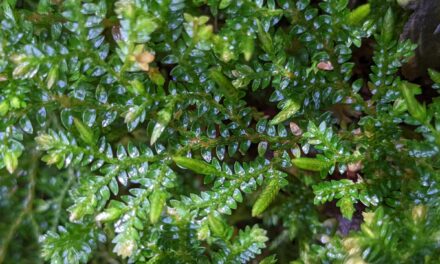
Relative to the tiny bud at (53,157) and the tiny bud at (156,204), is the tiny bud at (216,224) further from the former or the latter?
the tiny bud at (53,157)

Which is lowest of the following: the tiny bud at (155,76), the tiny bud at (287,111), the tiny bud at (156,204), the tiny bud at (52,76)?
the tiny bud at (156,204)

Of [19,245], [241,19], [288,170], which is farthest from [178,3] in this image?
[19,245]

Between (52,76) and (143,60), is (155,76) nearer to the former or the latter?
(143,60)

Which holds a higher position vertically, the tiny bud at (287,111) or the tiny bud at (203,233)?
the tiny bud at (287,111)

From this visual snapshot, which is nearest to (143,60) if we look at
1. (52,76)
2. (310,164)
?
(52,76)

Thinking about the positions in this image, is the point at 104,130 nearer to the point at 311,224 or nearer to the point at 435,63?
the point at 311,224

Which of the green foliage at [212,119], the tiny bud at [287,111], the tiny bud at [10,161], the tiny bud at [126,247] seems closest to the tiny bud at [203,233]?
the green foliage at [212,119]

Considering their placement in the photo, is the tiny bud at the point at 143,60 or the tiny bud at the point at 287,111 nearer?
the tiny bud at the point at 143,60

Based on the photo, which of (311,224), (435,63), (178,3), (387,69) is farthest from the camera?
(311,224)

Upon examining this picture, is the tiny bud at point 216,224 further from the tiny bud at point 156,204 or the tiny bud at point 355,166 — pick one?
the tiny bud at point 355,166
